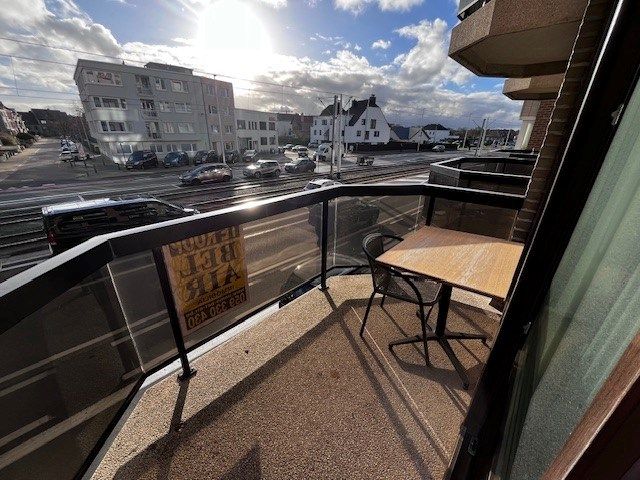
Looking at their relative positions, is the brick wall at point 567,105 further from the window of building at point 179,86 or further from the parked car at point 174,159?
the window of building at point 179,86

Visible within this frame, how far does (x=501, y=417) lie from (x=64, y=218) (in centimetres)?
948

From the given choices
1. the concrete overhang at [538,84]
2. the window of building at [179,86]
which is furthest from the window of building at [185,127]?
the concrete overhang at [538,84]

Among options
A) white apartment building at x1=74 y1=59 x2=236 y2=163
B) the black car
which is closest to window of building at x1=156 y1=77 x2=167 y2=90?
white apartment building at x1=74 y1=59 x2=236 y2=163

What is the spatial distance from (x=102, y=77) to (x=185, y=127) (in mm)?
8609

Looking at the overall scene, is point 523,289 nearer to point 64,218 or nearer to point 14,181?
point 64,218

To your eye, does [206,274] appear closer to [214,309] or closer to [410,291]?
[214,309]

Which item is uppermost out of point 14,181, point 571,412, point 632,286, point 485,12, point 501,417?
point 485,12

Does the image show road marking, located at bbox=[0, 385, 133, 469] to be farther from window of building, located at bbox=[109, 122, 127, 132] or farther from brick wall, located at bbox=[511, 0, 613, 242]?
window of building, located at bbox=[109, 122, 127, 132]

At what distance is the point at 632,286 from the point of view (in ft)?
2.35

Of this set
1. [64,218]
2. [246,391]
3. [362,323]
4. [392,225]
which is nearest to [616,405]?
[246,391]

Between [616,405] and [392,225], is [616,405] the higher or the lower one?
the higher one

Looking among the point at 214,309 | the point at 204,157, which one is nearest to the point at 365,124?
the point at 204,157

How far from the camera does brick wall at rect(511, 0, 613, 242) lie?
1.87 metres

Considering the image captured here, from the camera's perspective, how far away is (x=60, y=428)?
1.48 meters
